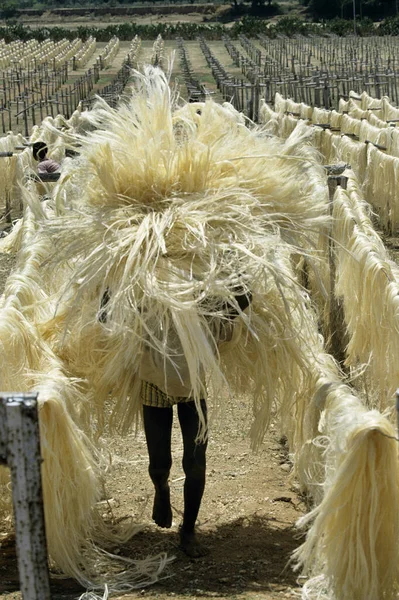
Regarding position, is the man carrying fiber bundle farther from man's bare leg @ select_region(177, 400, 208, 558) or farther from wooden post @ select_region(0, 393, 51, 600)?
wooden post @ select_region(0, 393, 51, 600)

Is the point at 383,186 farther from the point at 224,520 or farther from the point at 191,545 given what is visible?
the point at 191,545

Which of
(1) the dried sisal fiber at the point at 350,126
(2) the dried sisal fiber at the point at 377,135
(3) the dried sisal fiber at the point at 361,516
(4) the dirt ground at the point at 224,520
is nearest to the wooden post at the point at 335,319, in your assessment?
(4) the dirt ground at the point at 224,520

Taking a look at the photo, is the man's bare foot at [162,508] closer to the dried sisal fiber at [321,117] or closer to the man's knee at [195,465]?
the man's knee at [195,465]

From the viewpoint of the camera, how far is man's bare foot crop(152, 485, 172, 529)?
4414 millimetres

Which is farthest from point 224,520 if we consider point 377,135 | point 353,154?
point 377,135

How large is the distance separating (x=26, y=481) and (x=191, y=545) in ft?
6.28

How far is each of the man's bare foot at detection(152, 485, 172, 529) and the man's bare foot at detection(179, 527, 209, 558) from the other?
0.15 m

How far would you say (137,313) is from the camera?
3820mm

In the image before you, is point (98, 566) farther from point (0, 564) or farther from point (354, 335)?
point (354, 335)

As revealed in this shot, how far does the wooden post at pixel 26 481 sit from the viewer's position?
2.48 meters

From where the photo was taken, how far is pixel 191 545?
431 centimetres

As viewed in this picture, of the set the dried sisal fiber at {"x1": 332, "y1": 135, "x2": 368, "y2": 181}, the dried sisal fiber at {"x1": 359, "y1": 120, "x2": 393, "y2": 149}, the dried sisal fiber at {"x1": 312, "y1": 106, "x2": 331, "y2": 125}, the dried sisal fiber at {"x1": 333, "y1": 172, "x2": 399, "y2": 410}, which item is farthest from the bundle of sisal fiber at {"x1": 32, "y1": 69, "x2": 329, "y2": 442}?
the dried sisal fiber at {"x1": 312, "y1": 106, "x2": 331, "y2": 125}

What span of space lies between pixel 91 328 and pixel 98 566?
0.97 metres

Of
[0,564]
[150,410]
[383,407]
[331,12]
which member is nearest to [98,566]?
[0,564]
